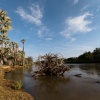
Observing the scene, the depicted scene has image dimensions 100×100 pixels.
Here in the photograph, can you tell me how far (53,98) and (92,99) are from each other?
2864mm

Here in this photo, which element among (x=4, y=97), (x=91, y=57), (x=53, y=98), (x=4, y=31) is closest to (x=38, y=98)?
(x=53, y=98)

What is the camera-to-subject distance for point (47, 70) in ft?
77.3

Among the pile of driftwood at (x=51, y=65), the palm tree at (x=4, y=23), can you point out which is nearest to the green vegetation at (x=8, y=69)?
the palm tree at (x=4, y=23)

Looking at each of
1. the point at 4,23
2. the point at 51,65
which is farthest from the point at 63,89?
the point at 4,23

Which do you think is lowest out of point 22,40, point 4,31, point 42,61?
point 42,61

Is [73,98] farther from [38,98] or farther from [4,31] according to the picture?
[4,31]

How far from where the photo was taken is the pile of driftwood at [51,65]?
22.8 meters

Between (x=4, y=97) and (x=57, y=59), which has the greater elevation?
(x=57, y=59)

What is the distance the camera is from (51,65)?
22.8 meters

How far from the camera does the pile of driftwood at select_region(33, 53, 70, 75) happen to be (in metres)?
22.8

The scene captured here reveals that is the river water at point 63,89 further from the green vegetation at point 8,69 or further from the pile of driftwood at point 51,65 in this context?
the pile of driftwood at point 51,65

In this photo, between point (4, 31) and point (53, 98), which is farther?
point (4, 31)

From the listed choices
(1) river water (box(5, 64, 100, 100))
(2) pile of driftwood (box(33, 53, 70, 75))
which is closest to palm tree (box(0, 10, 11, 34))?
(2) pile of driftwood (box(33, 53, 70, 75))

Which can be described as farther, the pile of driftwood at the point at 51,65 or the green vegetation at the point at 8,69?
the pile of driftwood at the point at 51,65
